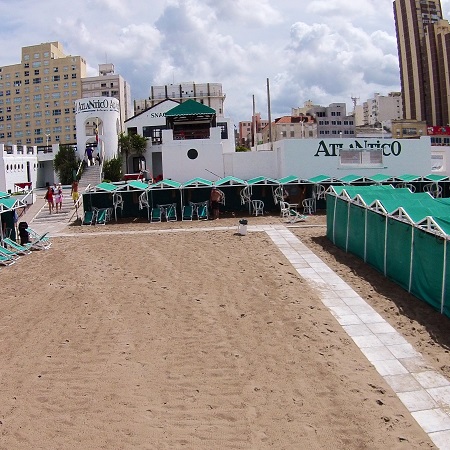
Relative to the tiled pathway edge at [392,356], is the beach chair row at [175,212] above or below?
above

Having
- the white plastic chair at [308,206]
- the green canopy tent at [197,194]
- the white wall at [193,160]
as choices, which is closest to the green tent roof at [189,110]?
the white wall at [193,160]

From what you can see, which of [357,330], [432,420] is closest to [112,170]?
[357,330]

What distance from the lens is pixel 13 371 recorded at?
25.0 feet

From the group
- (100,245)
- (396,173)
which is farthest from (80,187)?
(396,173)

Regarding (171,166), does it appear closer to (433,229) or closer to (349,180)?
(349,180)

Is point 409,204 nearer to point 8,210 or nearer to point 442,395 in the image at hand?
point 442,395

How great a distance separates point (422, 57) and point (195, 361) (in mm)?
101705

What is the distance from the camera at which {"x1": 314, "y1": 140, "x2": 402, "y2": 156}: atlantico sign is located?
97.2ft

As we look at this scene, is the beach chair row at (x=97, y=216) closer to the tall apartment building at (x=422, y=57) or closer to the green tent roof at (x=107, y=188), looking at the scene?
the green tent roof at (x=107, y=188)

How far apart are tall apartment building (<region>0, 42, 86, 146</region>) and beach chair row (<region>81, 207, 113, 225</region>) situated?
68.8 m

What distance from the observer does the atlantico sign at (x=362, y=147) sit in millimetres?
29641

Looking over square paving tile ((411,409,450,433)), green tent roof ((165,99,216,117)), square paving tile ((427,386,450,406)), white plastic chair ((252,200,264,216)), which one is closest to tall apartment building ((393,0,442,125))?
green tent roof ((165,99,216,117))

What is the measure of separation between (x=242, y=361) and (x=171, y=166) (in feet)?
80.6

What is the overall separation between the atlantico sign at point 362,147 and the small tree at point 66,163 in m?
20.5
